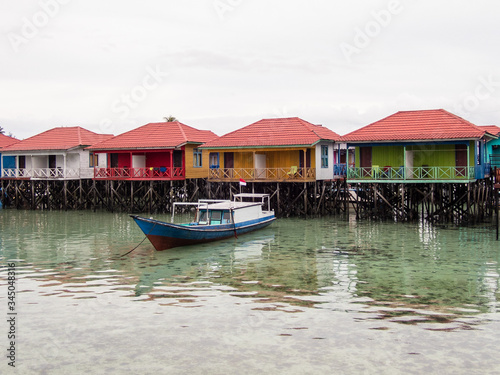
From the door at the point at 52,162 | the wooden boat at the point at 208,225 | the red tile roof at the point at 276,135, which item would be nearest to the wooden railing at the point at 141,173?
the red tile roof at the point at 276,135

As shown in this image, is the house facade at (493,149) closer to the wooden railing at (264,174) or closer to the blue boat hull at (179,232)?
the wooden railing at (264,174)

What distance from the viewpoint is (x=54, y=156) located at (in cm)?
3972

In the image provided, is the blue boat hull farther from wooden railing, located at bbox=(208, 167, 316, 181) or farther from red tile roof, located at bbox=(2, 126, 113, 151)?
red tile roof, located at bbox=(2, 126, 113, 151)

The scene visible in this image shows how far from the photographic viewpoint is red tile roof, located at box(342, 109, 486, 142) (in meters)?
26.3

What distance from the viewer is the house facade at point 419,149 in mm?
26391

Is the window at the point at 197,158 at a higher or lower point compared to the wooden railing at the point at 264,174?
higher

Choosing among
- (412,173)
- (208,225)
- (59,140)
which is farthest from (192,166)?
(208,225)

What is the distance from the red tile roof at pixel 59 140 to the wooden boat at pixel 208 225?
17.1 metres

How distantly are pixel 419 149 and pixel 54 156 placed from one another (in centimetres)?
2519

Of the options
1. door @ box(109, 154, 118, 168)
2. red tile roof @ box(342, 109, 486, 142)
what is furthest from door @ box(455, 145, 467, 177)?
door @ box(109, 154, 118, 168)

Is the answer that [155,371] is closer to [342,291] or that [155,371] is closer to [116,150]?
[342,291]

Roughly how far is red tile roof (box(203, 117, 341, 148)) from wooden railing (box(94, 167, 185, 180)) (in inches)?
111

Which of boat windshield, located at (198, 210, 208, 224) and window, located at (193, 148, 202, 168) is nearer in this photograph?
boat windshield, located at (198, 210, 208, 224)

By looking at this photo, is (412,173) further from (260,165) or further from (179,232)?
(179,232)
